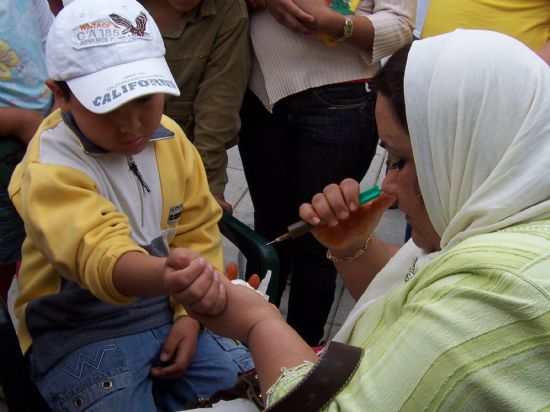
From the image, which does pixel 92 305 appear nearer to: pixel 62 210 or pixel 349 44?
pixel 62 210

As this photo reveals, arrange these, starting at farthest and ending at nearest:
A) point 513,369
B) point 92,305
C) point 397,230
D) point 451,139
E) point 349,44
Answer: point 397,230 → point 349,44 → point 92,305 → point 451,139 → point 513,369

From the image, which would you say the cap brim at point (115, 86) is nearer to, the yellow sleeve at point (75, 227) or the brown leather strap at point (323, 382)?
the yellow sleeve at point (75, 227)

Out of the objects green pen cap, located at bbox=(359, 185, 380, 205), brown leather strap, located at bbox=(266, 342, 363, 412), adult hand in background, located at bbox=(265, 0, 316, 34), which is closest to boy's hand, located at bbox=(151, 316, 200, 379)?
green pen cap, located at bbox=(359, 185, 380, 205)

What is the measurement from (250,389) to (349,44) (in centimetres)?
153

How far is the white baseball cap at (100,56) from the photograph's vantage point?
1625 mm

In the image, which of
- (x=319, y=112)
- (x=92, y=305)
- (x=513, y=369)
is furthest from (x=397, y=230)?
(x=513, y=369)

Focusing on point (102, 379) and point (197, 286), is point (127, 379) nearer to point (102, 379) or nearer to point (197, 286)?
point (102, 379)

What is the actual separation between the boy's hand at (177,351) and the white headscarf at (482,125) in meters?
0.86

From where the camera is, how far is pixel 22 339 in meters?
1.86

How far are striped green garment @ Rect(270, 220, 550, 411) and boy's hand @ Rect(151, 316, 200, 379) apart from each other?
0.82 meters

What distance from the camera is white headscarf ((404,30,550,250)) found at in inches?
48.7

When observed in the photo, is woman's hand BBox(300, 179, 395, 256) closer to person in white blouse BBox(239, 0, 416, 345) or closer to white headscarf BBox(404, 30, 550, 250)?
white headscarf BBox(404, 30, 550, 250)

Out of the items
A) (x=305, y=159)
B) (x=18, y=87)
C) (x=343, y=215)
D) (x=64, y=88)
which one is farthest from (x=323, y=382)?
(x=18, y=87)

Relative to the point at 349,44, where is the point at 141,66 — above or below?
above
